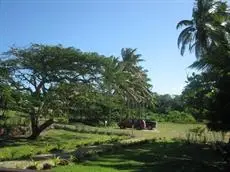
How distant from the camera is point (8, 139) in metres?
28.4

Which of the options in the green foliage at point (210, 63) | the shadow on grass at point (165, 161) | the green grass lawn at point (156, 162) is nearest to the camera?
the green grass lawn at point (156, 162)

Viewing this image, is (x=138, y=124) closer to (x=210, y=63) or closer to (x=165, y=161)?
(x=210, y=63)

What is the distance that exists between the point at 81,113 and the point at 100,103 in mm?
1791

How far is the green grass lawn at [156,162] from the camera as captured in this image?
15125 mm

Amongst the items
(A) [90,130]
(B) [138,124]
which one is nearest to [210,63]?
(A) [90,130]

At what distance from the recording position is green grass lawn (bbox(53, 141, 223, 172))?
15125 millimetres

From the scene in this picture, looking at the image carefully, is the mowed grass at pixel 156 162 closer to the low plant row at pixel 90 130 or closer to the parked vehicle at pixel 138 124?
the low plant row at pixel 90 130

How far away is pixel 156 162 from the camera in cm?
1738

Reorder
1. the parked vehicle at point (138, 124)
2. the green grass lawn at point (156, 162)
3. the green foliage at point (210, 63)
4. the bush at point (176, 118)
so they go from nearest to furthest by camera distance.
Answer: the green grass lawn at point (156, 162) → the green foliage at point (210, 63) → the parked vehicle at point (138, 124) → the bush at point (176, 118)

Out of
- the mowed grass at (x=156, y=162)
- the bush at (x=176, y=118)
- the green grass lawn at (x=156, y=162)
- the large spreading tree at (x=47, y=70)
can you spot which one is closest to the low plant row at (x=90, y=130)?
the large spreading tree at (x=47, y=70)

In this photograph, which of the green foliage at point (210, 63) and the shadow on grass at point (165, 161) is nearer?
the shadow on grass at point (165, 161)

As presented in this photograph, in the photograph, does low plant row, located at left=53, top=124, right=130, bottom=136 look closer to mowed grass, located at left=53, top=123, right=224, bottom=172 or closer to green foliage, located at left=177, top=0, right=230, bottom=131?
green foliage, located at left=177, top=0, right=230, bottom=131

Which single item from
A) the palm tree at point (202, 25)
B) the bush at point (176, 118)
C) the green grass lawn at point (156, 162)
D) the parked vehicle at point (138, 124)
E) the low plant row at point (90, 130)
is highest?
the palm tree at point (202, 25)

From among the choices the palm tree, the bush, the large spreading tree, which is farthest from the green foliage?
the bush
